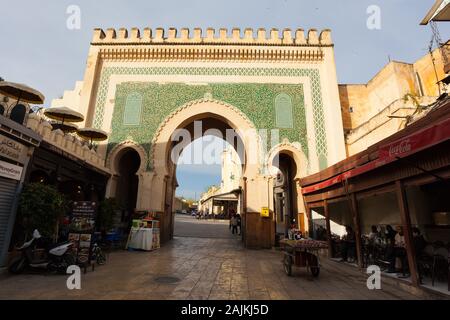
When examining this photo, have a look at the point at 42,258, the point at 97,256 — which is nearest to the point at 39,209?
the point at 42,258

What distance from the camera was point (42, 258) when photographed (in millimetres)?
6344

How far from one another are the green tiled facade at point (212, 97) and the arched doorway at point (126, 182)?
1278mm

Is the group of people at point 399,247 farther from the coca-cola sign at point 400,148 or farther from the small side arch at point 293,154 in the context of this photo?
the small side arch at point 293,154

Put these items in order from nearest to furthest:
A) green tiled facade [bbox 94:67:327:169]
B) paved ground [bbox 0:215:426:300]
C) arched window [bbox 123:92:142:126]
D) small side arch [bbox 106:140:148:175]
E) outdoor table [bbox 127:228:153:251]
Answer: paved ground [bbox 0:215:426:300], outdoor table [bbox 127:228:153:251], small side arch [bbox 106:140:148:175], green tiled facade [bbox 94:67:327:169], arched window [bbox 123:92:142:126]

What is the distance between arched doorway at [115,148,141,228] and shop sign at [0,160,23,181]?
6.40 meters

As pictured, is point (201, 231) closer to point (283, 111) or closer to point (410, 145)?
point (283, 111)

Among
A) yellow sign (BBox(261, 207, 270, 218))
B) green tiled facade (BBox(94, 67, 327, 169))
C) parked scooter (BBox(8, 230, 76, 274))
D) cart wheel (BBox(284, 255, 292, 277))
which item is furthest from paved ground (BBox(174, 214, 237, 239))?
parked scooter (BBox(8, 230, 76, 274))

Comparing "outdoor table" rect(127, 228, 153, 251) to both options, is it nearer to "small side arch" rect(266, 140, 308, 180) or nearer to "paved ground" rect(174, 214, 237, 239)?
"small side arch" rect(266, 140, 308, 180)

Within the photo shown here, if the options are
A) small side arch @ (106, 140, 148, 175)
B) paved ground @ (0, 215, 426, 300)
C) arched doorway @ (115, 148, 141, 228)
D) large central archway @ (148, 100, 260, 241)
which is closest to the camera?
paved ground @ (0, 215, 426, 300)

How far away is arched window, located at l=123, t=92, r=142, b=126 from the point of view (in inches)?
517

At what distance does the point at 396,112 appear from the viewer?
9.71 meters

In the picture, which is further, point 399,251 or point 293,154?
point 293,154

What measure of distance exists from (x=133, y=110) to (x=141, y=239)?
6619 millimetres
